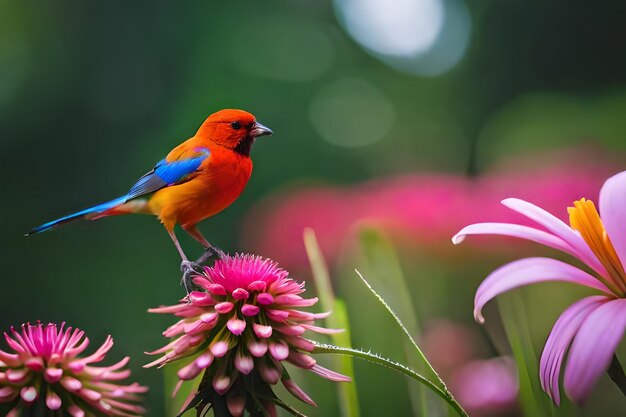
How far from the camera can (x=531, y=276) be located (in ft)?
0.97

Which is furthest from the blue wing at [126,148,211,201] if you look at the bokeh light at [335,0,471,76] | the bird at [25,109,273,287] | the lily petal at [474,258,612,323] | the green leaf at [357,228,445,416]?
the bokeh light at [335,0,471,76]

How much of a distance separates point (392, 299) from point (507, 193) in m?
0.26

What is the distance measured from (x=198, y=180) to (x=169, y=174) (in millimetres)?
28

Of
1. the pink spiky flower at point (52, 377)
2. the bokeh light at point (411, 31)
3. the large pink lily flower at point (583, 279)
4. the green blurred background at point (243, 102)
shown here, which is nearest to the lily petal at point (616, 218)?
the large pink lily flower at point (583, 279)

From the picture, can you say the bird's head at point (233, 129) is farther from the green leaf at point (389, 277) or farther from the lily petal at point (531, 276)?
the lily petal at point (531, 276)

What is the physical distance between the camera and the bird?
48 cm

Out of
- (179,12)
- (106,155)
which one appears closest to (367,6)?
(179,12)

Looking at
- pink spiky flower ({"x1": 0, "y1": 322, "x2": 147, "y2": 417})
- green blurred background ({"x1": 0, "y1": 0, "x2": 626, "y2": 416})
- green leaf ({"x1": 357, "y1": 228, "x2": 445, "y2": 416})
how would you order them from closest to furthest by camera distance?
pink spiky flower ({"x1": 0, "y1": 322, "x2": 147, "y2": 417}) < green leaf ({"x1": 357, "y1": 228, "x2": 445, "y2": 416}) < green blurred background ({"x1": 0, "y1": 0, "x2": 626, "y2": 416})

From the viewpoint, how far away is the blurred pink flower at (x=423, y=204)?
0.66m

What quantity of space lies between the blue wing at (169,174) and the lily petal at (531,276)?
244 mm

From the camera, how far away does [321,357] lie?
0.55 m

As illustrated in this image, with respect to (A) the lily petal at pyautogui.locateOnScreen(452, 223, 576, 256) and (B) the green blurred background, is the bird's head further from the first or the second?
(B) the green blurred background

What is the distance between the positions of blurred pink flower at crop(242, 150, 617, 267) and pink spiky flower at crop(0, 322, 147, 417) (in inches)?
11.7

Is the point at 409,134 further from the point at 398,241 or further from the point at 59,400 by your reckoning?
the point at 59,400
